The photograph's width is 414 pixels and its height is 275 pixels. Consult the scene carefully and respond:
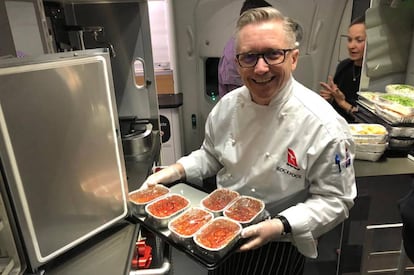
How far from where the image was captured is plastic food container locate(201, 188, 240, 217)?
99cm

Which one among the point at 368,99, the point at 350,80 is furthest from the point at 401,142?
the point at 350,80

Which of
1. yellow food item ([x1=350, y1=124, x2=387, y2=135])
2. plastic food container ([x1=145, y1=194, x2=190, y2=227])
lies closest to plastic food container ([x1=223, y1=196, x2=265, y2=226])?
plastic food container ([x1=145, y1=194, x2=190, y2=227])

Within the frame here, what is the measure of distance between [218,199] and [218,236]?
0.19 metres

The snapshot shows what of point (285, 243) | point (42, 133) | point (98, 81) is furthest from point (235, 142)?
point (42, 133)

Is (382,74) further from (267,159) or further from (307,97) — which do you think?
(267,159)

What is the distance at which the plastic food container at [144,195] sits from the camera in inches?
38.5

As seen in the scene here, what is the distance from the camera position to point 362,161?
1.51 meters

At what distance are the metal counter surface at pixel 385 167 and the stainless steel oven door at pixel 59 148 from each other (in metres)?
1.10

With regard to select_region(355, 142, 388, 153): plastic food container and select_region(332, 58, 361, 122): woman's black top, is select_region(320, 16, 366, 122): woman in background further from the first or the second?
select_region(355, 142, 388, 153): plastic food container

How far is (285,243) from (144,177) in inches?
24.3

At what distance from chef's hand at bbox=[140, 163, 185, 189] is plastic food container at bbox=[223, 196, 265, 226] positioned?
257mm

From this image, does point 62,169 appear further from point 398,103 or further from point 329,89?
point 329,89

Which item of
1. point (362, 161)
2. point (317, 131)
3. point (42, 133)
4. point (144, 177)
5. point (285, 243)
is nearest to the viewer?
point (42, 133)

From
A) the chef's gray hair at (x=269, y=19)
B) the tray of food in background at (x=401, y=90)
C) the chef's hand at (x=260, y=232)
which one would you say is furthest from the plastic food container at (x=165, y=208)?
the tray of food in background at (x=401, y=90)
